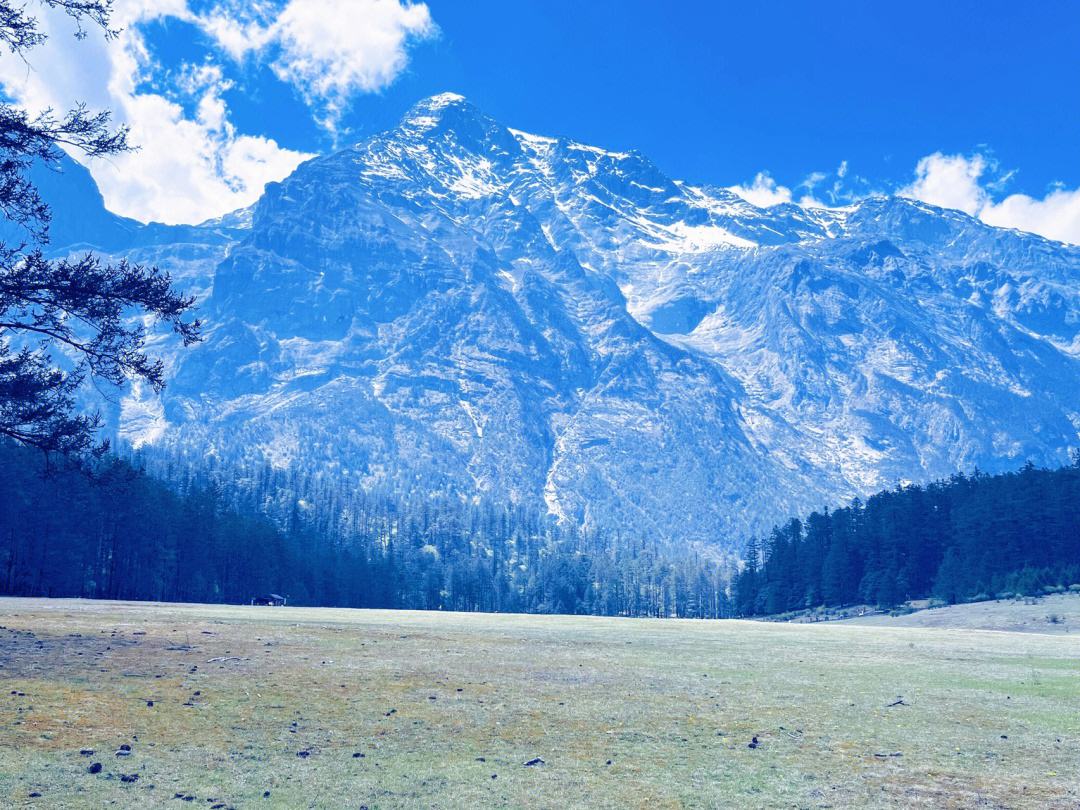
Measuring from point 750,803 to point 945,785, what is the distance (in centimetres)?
383

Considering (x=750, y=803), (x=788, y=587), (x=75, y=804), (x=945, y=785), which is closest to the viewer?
(x=75, y=804)

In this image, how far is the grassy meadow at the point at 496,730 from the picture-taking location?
14828mm

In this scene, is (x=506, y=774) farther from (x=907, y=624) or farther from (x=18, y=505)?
(x=18, y=505)

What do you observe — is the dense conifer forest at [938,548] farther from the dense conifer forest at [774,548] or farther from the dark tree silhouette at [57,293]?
the dark tree silhouette at [57,293]

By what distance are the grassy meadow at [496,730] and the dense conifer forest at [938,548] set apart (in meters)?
75.9

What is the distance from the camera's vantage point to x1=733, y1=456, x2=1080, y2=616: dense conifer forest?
111 meters

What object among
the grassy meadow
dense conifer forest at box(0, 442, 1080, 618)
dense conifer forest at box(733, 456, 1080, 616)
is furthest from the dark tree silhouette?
dense conifer forest at box(733, 456, 1080, 616)

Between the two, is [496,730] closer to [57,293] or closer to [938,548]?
[57,293]

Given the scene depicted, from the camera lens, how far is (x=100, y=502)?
99.4 m

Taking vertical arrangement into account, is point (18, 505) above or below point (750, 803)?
above

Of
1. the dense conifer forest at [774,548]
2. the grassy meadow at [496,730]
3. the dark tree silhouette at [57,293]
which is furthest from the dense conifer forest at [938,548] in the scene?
the dark tree silhouette at [57,293]

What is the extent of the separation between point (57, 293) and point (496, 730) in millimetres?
15872

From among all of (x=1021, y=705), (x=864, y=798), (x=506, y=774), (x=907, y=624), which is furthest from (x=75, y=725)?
(x=907, y=624)

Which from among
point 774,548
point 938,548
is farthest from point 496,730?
point 774,548
